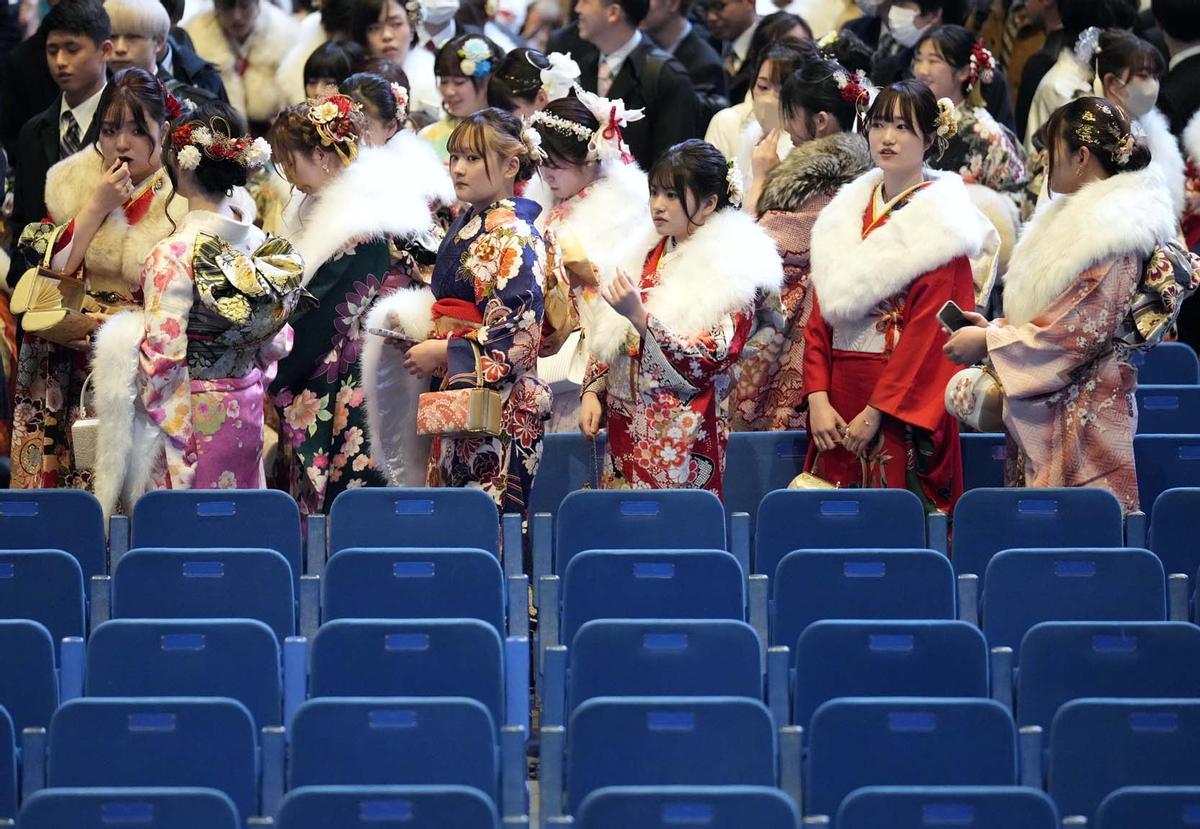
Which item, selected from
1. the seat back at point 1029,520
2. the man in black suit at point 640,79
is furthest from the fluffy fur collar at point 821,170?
the man in black suit at point 640,79

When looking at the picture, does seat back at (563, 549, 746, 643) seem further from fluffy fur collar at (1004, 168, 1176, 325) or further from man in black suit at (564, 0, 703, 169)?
man in black suit at (564, 0, 703, 169)

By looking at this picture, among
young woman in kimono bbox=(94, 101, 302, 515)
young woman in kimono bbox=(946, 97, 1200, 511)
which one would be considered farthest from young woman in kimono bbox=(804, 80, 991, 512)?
young woman in kimono bbox=(94, 101, 302, 515)

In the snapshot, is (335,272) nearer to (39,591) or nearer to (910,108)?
(39,591)

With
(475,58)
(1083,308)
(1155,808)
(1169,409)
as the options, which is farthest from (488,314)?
(1155,808)

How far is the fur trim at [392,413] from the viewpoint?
17.6ft

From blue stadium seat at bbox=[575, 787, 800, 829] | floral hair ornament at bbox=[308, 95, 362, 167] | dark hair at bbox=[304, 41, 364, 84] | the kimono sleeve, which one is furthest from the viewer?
dark hair at bbox=[304, 41, 364, 84]

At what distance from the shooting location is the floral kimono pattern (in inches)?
197

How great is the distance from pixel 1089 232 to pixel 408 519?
187 centimetres

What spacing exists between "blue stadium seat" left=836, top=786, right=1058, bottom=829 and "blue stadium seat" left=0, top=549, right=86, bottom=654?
1997mm

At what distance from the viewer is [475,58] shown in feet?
22.3

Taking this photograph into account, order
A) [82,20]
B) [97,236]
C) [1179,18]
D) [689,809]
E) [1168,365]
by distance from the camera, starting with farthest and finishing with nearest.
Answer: [1179,18] → [82,20] → [1168,365] → [97,236] → [689,809]

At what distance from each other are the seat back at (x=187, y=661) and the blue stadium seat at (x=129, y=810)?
2.42 ft

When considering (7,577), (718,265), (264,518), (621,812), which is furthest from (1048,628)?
(7,577)

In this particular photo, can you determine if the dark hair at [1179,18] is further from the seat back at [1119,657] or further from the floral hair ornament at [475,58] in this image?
the seat back at [1119,657]
